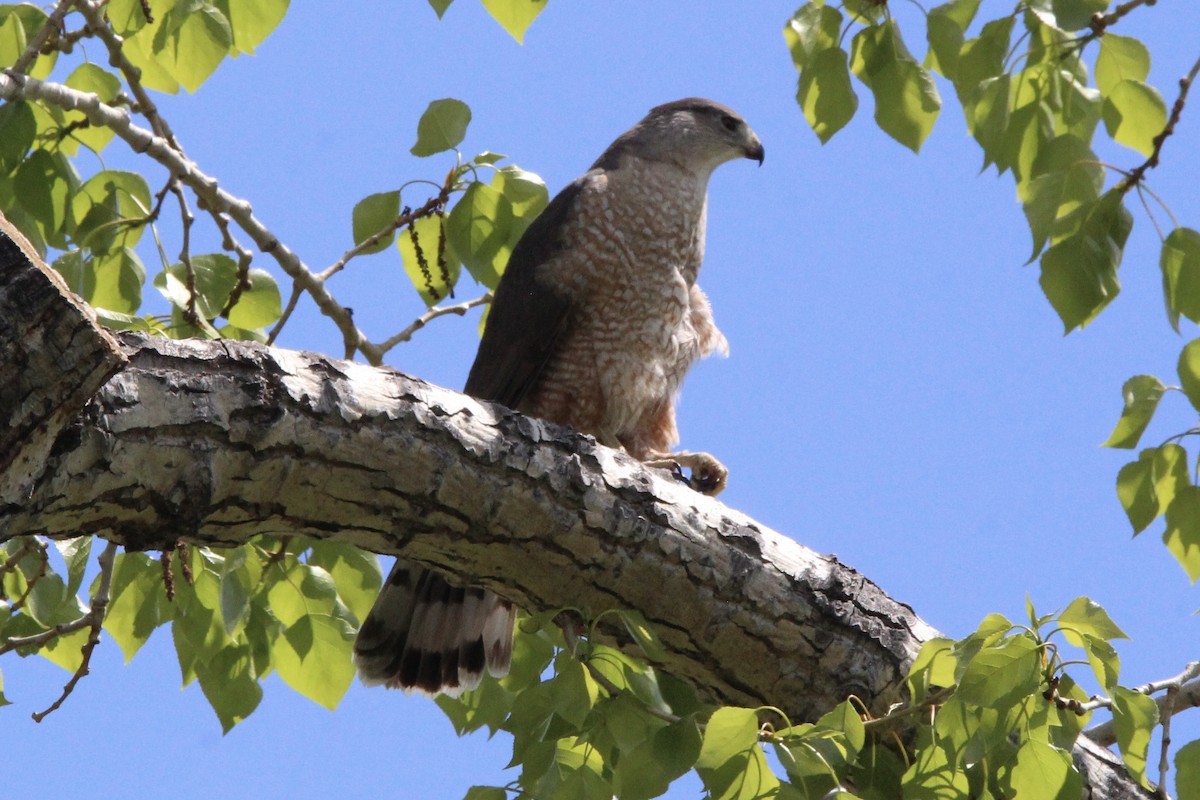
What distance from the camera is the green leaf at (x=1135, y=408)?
2729mm

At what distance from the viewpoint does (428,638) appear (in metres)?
3.38

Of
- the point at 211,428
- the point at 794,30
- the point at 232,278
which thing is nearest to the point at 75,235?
the point at 232,278

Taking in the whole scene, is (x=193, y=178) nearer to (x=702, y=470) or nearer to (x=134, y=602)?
(x=134, y=602)

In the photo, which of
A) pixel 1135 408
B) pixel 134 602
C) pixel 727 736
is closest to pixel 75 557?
pixel 134 602

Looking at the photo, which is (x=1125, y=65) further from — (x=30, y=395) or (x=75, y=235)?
(x=75, y=235)

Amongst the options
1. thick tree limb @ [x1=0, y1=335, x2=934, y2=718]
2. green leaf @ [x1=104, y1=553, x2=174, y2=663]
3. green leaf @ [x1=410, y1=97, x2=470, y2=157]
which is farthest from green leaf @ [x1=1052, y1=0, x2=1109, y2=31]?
green leaf @ [x1=104, y1=553, x2=174, y2=663]

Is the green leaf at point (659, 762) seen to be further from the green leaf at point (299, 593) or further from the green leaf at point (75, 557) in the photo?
the green leaf at point (75, 557)

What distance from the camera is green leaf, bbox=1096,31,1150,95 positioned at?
8.85 feet

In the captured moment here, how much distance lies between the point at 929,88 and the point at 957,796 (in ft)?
5.44

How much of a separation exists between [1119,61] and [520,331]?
5.95 feet

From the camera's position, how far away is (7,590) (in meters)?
3.72

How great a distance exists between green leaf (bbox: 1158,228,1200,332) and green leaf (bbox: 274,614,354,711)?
197cm

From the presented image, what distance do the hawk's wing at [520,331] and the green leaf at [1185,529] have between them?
5.87ft

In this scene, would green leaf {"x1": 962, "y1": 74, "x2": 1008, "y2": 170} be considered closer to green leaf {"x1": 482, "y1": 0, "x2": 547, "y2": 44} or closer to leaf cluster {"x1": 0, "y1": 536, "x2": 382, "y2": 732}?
green leaf {"x1": 482, "y1": 0, "x2": 547, "y2": 44}
